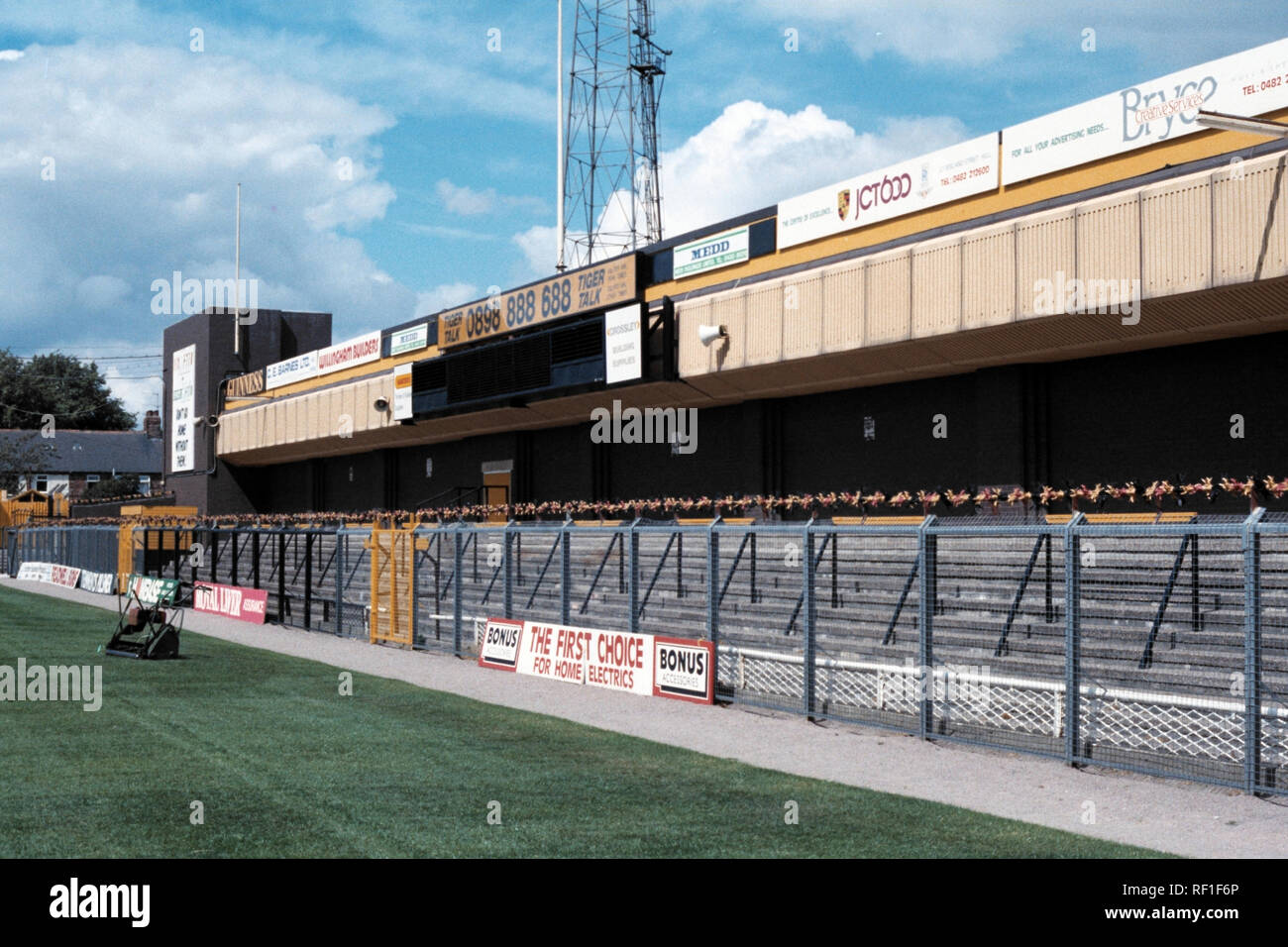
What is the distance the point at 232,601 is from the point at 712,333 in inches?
519

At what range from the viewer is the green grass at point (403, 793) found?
27.4 feet

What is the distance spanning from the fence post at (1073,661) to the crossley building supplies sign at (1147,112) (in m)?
10.5

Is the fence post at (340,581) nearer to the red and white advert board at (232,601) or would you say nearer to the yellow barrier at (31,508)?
the red and white advert board at (232,601)

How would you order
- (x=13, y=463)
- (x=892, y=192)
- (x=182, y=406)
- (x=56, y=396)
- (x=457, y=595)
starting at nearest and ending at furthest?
1. (x=457, y=595)
2. (x=892, y=192)
3. (x=182, y=406)
4. (x=13, y=463)
5. (x=56, y=396)

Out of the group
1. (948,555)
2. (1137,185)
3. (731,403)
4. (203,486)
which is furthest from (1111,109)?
(203,486)

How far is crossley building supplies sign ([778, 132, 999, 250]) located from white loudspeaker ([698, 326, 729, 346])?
223 cm

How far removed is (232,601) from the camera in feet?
104

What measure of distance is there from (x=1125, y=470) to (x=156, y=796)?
58.6ft

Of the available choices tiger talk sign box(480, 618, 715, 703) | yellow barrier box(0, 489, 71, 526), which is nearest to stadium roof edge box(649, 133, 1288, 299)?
tiger talk sign box(480, 618, 715, 703)

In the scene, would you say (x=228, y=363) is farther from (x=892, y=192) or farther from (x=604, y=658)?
(x=604, y=658)

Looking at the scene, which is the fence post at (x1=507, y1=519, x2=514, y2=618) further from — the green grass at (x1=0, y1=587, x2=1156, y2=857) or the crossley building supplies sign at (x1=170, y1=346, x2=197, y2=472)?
the crossley building supplies sign at (x1=170, y1=346, x2=197, y2=472)

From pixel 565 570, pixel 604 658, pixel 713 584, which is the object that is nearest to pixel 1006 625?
pixel 713 584

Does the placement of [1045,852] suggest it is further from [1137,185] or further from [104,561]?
[104,561]

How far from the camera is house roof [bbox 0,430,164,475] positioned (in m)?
105
